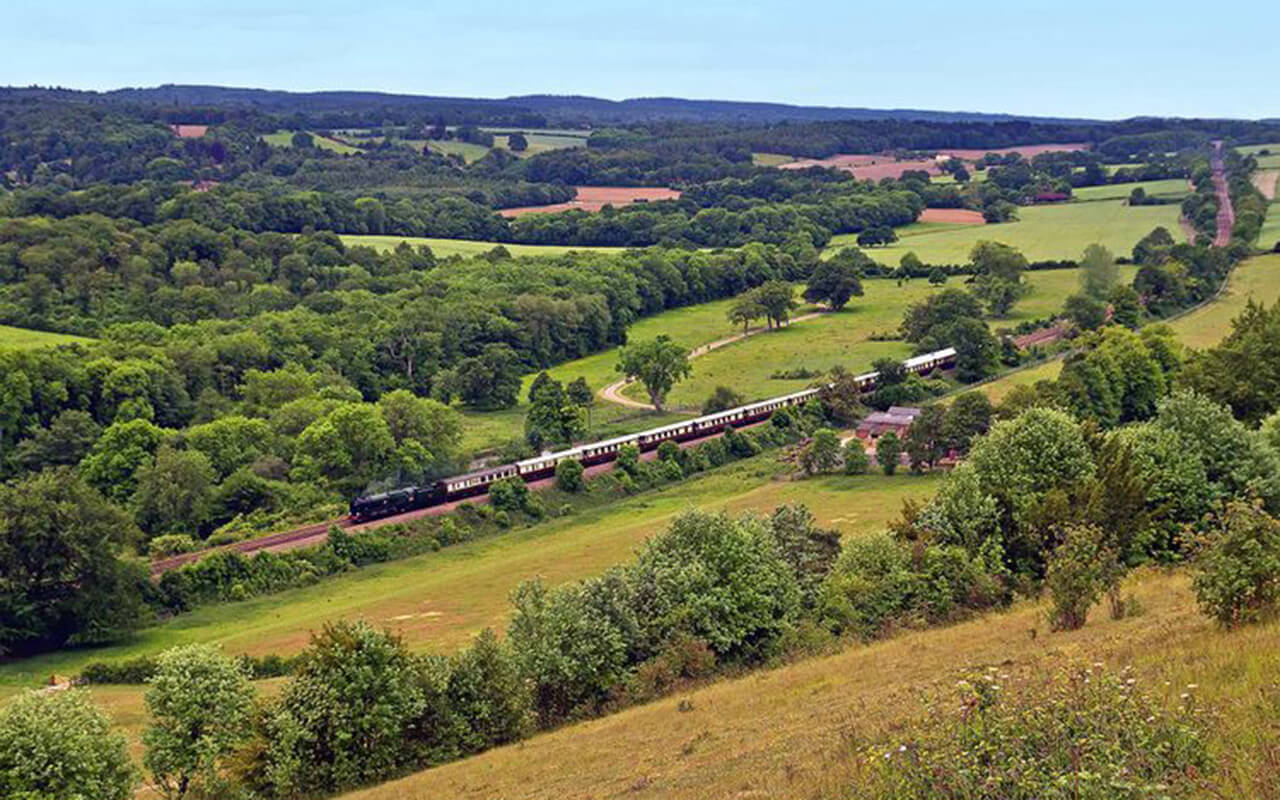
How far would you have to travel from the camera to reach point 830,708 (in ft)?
86.6

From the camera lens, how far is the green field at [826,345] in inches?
4028

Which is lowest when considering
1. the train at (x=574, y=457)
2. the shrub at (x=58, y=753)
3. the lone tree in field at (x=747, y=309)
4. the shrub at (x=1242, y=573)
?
the train at (x=574, y=457)

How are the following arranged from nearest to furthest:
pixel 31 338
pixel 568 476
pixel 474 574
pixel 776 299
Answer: pixel 474 574, pixel 568 476, pixel 31 338, pixel 776 299

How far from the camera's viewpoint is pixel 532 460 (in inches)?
2975

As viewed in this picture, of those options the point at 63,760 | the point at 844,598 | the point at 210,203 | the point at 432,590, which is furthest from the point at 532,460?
the point at 210,203

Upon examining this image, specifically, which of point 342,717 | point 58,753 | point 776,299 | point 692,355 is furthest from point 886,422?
point 58,753

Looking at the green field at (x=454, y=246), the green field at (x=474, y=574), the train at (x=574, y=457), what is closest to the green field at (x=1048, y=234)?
the green field at (x=454, y=246)

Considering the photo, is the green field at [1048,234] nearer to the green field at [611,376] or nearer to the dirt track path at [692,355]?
the dirt track path at [692,355]

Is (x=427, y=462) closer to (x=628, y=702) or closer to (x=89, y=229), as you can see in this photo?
(x=628, y=702)

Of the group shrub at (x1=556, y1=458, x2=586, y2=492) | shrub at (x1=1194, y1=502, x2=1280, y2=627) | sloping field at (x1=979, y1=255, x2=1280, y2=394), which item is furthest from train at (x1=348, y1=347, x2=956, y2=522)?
shrub at (x1=1194, y1=502, x2=1280, y2=627)

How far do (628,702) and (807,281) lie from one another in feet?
397

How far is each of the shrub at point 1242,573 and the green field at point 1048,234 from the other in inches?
5315

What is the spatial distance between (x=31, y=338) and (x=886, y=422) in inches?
3047

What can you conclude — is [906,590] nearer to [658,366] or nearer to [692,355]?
[658,366]
